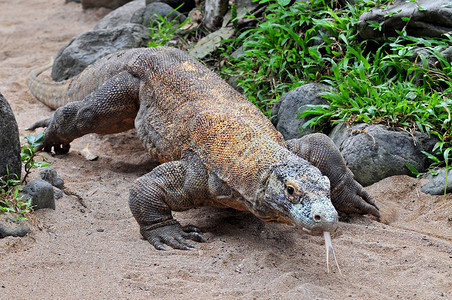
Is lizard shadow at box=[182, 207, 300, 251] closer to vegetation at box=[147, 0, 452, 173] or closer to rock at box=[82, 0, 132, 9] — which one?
vegetation at box=[147, 0, 452, 173]

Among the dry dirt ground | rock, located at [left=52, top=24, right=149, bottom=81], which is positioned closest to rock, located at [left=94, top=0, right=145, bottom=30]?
rock, located at [left=52, top=24, right=149, bottom=81]

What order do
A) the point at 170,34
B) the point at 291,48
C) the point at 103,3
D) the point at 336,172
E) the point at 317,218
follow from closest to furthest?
the point at 317,218 → the point at 336,172 → the point at 291,48 → the point at 170,34 → the point at 103,3

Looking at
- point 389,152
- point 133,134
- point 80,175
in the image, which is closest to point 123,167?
point 80,175

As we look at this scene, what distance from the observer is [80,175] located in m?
5.21

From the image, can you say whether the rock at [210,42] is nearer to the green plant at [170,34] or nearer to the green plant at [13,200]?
the green plant at [170,34]

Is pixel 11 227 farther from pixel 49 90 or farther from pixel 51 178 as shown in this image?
pixel 49 90

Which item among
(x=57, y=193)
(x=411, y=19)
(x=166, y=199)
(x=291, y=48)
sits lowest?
(x=57, y=193)

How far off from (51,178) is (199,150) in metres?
1.48

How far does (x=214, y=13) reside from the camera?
7332mm

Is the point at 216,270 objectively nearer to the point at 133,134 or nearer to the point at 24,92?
the point at 133,134

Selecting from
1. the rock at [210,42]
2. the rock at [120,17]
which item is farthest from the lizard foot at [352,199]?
the rock at [120,17]

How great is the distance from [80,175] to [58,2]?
28.5ft

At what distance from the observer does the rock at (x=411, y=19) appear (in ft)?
16.7

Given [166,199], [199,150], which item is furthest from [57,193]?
[199,150]
